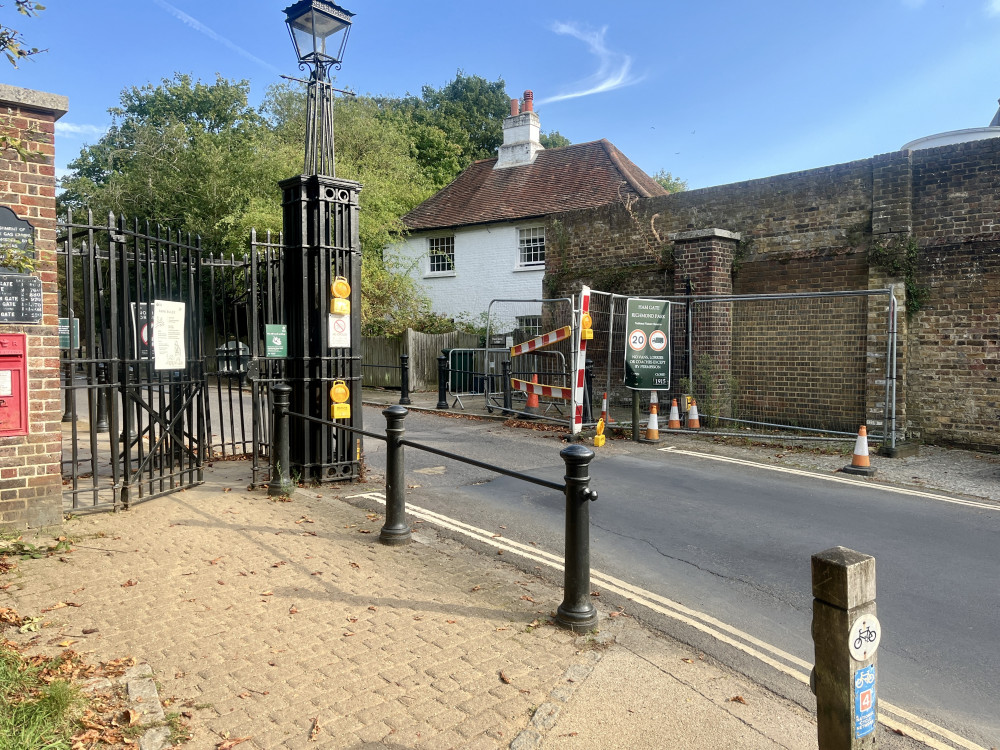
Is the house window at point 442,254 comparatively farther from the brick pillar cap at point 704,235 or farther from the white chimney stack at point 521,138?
the brick pillar cap at point 704,235

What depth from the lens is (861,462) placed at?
938 centimetres

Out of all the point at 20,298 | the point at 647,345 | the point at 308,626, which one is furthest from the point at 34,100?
the point at 647,345

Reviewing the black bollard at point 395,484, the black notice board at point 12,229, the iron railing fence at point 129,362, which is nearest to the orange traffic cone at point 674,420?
the black bollard at point 395,484

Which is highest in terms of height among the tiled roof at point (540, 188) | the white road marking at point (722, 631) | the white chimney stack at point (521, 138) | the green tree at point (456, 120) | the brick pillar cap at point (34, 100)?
the green tree at point (456, 120)

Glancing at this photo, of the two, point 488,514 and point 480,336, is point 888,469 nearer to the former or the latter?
point 488,514

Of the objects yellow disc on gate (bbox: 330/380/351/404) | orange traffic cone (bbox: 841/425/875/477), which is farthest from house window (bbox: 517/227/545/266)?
yellow disc on gate (bbox: 330/380/351/404)

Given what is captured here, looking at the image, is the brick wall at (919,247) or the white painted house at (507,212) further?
the white painted house at (507,212)

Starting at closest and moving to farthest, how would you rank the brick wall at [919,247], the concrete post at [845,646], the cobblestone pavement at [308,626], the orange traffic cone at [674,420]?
1. the concrete post at [845,646]
2. the cobblestone pavement at [308,626]
3. the brick wall at [919,247]
4. the orange traffic cone at [674,420]

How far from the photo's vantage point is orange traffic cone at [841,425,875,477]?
365 inches

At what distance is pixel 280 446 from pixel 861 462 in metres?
7.35

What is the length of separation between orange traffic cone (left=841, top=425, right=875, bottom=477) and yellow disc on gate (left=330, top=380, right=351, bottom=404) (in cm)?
656

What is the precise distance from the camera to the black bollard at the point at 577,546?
4207mm

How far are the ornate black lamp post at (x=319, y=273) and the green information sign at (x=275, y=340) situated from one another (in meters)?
0.21

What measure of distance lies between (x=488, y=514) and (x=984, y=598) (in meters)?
4.14
